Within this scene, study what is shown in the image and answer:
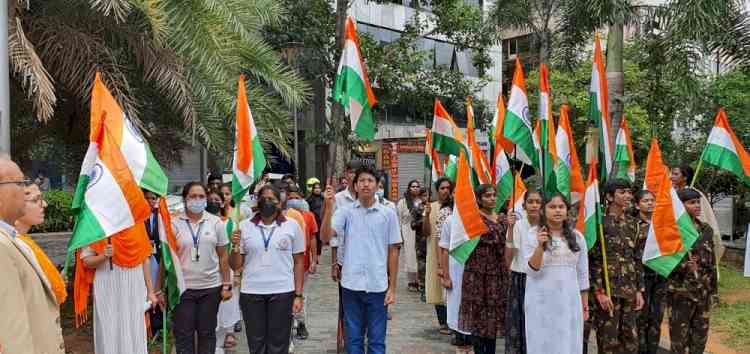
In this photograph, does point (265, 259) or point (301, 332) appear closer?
point (265, 259)

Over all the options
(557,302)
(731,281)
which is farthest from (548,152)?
(731,281)

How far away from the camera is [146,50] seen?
7887 millimetres

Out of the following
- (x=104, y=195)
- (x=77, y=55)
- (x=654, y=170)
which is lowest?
(x=104, y=195)

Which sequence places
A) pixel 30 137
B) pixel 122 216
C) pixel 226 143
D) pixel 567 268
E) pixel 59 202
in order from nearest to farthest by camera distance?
pixel 122 216
pixel 567 268
pixel 226 143
pixel 30 137
pixel 59 202

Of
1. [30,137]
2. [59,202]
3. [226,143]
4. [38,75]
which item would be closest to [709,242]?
[226,143]

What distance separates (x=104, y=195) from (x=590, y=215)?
3.60 metres

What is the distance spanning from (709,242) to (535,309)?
1879 mm

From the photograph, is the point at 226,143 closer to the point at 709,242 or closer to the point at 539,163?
the point at 539,163

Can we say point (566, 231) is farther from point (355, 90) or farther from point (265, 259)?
point (355, 90)

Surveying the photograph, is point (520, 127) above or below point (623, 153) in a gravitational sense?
above

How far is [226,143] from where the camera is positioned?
8773 mm

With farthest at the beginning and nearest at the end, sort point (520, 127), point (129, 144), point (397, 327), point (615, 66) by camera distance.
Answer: point (615, 66) < point (397, 327) < point (520, 127) < point (129, 144)

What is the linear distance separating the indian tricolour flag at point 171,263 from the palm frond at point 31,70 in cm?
181

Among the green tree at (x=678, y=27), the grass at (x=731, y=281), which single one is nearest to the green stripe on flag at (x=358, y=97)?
the green tree at (x=678, y=27)
